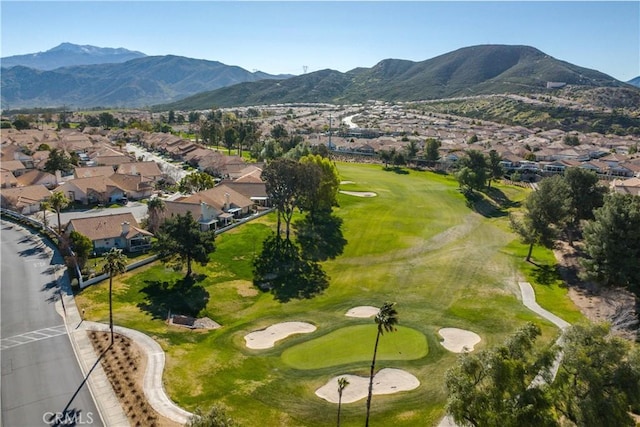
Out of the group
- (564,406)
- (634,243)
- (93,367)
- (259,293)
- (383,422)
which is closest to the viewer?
(564,406)

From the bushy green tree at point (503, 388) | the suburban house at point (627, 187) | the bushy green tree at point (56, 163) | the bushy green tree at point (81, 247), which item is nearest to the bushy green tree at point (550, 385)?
the bushy green tree at point (503, 388)

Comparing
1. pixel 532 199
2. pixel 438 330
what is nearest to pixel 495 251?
pixel 532 199

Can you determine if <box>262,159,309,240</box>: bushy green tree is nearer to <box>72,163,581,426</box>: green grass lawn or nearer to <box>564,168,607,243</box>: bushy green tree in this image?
<box>72,163,581,426</box>: green grass lawn

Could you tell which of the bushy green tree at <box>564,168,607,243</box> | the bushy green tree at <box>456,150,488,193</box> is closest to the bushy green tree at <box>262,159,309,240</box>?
the bushy green tree at <box>564,168,607,243</box>

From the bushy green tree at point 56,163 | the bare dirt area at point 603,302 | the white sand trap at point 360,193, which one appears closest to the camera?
the bare dirt area at point 603,302

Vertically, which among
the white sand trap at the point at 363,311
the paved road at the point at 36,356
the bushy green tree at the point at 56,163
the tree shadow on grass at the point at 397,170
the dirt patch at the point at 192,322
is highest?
the bushy green tree at the point at 56,163

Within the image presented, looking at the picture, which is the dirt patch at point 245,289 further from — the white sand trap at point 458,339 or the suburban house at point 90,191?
the suburban house at point 90,191

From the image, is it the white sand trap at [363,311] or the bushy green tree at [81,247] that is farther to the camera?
the bushy green tree at [81,247]

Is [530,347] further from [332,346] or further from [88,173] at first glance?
[88,173]

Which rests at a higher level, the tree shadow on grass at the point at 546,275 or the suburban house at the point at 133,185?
the suburban house at the point at 133,185
